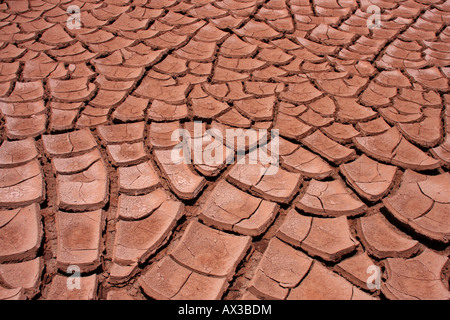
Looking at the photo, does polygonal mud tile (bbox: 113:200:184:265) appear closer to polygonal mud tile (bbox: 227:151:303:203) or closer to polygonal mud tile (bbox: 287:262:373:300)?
polygonal mud tile (bbox: 227:151:303:203)

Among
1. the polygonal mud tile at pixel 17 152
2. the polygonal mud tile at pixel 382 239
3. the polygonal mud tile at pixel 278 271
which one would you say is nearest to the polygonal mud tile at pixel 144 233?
the polygonal mud tile at pixel 278 271

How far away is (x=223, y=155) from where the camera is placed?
1978 millimetres

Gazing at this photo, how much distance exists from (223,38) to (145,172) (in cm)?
144

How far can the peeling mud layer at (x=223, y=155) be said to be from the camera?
149 cm

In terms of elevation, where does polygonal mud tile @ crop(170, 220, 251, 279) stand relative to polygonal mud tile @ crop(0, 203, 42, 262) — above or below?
above

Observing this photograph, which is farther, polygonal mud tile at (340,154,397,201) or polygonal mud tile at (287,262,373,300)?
polygonal mud tile at (340,154,397,201)

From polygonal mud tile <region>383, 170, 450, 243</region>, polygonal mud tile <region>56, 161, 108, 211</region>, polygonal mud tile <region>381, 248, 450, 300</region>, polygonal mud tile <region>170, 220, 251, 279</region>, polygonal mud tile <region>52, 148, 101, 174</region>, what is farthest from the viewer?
polygonal mud tile <region>52, 148, 101, 174</region>

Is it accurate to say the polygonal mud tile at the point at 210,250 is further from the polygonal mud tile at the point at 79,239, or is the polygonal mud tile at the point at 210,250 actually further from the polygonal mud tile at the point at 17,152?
the polygonal mud tile at the point at 17,152

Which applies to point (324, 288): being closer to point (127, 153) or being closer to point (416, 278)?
point (416, 278)

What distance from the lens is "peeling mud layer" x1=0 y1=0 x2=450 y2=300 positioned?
1.49m

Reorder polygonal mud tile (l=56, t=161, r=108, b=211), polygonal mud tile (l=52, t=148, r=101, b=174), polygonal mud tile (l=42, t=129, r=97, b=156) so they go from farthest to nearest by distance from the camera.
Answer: polygonal mud tile (l=42, t=129, r=97, b=156) < polygonal mud tile (l=52, t=148, r=101, b=174) < polygonal mud tile (l=56, t=161, r=108, b=211)

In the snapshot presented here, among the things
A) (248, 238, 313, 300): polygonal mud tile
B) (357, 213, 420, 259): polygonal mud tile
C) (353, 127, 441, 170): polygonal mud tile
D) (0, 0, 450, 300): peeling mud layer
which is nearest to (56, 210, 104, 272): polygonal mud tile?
(0, 0, 450, 300): peeling mud layer

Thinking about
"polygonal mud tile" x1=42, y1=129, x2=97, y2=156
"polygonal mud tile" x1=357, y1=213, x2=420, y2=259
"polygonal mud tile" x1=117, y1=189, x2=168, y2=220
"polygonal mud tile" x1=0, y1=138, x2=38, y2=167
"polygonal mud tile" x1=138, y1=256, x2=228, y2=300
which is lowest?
"polygonal mud tile" x1=0, y1=138, x2=38, y2=167

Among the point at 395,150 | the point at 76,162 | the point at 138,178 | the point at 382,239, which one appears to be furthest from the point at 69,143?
the point at 395,150
